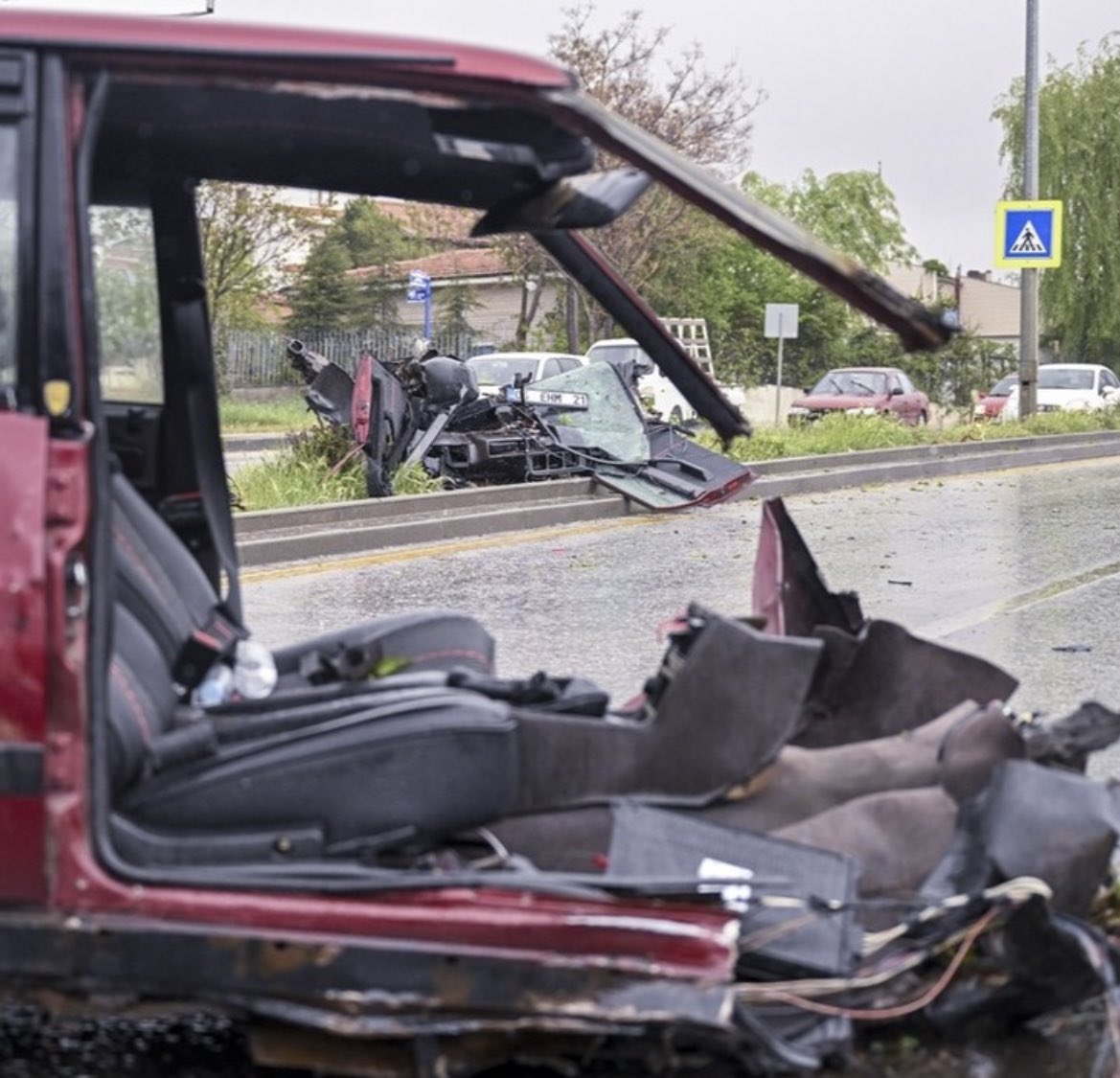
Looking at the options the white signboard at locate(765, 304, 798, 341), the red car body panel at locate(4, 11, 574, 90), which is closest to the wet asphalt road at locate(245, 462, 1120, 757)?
the red car body panel at locate(4, 11, 574, 90)

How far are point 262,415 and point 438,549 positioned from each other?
21354 mm

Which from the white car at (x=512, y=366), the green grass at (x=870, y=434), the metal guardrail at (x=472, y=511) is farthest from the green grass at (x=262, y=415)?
the metal guardrail at (x=472, y=511)

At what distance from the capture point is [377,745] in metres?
3.32

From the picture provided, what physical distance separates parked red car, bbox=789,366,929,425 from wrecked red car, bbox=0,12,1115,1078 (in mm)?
26973

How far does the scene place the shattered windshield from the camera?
1639 centimetres

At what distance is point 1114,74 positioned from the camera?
52.6m

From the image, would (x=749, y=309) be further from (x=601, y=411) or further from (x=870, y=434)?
(x=601, y=411)

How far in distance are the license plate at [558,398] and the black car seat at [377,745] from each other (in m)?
12.6

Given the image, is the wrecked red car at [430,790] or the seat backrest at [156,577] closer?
the wrecked red car at [430,790]

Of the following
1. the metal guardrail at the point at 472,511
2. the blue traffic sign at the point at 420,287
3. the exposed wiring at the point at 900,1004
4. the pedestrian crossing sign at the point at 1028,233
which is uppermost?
→ the pedestrian crossing sign at the point at 1028,233

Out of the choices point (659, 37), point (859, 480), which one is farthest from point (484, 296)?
point (859, 480)

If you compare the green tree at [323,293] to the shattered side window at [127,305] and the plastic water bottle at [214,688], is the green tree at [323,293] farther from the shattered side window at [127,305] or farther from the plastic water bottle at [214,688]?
the plastic water bottle at [214,688]

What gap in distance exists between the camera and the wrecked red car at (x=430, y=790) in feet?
9.91

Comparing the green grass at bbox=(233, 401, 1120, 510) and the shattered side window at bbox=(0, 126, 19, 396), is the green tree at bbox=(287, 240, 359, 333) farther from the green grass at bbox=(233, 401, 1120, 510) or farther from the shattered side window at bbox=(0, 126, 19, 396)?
the shattered side window at bbox=(0, 126, 19, 396)
